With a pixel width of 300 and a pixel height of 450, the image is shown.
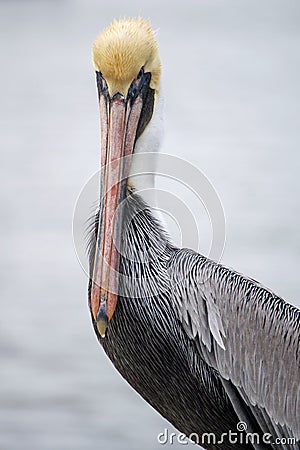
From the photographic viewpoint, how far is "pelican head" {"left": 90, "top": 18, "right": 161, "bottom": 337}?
2463 mm

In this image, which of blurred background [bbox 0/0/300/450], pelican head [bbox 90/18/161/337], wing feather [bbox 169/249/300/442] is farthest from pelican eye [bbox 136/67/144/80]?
blurred background [bbox 0/0/300/450]

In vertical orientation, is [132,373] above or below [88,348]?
below

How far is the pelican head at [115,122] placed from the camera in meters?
2.46

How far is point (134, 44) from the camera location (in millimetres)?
2482

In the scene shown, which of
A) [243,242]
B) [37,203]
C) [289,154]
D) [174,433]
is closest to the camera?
[174,433]

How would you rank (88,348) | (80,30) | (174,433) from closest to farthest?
(174,433) < (88,348) < (80,30)

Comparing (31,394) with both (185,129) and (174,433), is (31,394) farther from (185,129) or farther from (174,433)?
(185,129)

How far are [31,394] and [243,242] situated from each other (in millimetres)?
2084

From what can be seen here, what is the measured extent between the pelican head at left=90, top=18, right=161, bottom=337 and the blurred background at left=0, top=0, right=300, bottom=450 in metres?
1.42

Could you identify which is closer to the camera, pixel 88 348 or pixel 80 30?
pixel 88 348

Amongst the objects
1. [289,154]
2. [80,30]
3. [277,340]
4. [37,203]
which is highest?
[80,30]

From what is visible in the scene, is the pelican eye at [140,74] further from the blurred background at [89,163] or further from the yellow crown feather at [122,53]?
the blurred background at [89,163]

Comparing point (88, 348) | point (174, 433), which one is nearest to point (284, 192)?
point (88, 348)

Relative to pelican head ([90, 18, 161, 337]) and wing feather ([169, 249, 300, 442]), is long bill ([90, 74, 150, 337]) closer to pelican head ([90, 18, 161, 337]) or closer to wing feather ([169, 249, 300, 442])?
pelican head ([90, 18, 161, 337])
